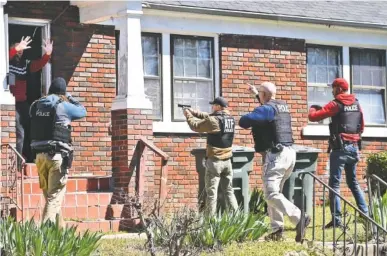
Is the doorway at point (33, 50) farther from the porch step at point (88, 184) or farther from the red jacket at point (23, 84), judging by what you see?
the porch step at point (88, 184)

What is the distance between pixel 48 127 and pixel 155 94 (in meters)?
4.87

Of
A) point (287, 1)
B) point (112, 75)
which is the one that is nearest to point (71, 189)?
point (112, 75)

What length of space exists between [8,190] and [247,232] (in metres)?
3.57

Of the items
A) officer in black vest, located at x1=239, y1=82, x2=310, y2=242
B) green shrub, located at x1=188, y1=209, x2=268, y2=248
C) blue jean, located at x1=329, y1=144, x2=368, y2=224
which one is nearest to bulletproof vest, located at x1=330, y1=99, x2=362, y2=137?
blue jean, located at x1=329, y1=144, x2=368, y2=224

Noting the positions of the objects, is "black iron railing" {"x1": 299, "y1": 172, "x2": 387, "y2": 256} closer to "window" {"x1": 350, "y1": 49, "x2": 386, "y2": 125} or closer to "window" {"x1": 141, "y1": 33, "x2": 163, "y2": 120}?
"window" {"x1": 141, "y1": 33, "x2": 163, "y2": 120}

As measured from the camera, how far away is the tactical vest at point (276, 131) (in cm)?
1097

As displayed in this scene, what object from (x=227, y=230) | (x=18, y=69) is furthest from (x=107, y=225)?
(x=227, y=230)

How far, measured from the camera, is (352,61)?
18.0m

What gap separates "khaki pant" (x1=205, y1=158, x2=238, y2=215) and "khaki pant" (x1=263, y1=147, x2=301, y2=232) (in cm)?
128

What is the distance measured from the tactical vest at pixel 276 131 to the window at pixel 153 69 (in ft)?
15.7

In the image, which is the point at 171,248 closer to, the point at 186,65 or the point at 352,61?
the point at 186,65

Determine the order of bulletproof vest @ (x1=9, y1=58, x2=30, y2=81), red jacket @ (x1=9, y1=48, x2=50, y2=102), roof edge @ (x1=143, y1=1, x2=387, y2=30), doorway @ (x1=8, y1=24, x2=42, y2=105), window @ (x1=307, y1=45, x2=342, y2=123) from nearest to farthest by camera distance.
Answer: red jacket @ (x1=9, y1=48, x2=50, y2=102), bulletproof vest @ (x1=9, y1=58, x2=30, y2=81), doorway @ (x1=8, y1=24, x2=42, y2=105), roof edge @ (x1=143, y1=1, x2=387, y2=30), window @ (x1=307, y1=45, x2=342, y2=123)

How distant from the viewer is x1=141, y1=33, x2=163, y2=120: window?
51.4ft

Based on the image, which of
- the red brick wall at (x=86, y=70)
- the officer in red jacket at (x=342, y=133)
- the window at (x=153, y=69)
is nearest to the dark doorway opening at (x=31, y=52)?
the red brick wall at (x=86, y=70)
